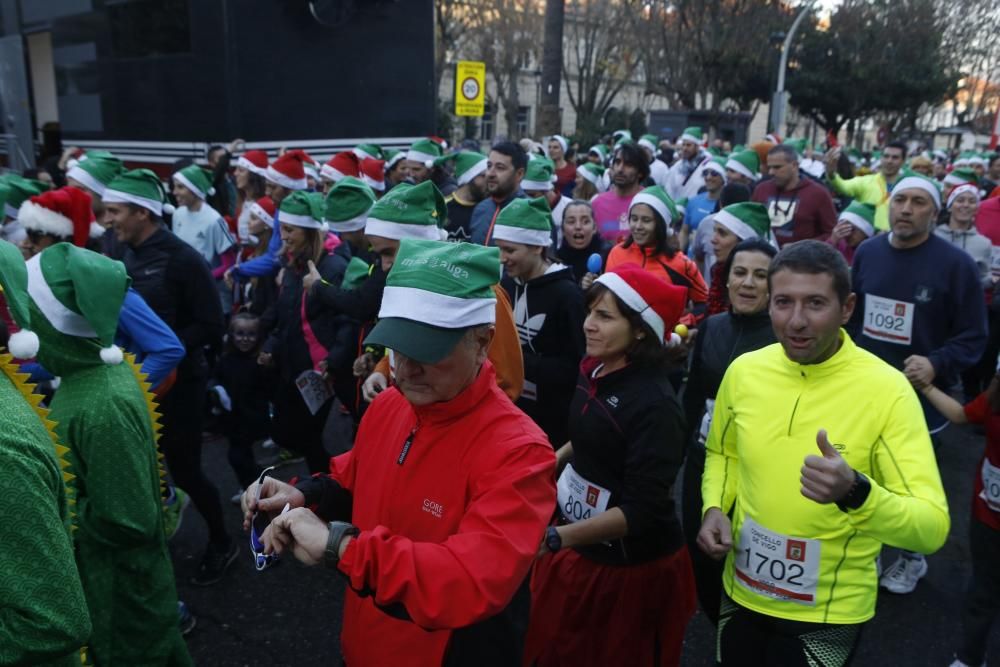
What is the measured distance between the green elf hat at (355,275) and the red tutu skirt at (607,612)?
226 cm

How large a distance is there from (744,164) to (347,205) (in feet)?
18.9

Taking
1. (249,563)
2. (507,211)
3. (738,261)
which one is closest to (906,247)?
(738,261)

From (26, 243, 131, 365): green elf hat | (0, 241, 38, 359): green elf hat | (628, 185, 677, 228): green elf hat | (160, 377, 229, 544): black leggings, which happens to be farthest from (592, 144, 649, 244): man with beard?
(0, 241, 38, 359): green elf hat

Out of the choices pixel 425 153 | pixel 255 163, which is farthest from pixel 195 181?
pixel 425 153

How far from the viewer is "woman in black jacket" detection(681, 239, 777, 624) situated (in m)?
3.51

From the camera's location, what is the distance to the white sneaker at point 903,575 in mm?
4398

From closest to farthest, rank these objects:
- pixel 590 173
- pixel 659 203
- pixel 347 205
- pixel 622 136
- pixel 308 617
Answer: pixel 308 617
pixel 347 205
pixel 659 203
pixel 590 173
pixel 622 136

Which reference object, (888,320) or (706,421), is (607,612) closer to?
(706,421)

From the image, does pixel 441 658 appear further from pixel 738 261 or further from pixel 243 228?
pixel 243 228

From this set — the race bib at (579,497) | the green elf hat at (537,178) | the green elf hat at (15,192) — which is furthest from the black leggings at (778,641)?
the green elf hat at (537,178)

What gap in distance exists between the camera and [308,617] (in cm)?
409

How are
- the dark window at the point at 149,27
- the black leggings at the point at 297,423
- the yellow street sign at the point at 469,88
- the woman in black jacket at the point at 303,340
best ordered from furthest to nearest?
the yellow street sign at the point at 469,88, the dark window at the point at 149,27, the black leggings at the point at 297,423, the woman in black jacket at the point at 303,340

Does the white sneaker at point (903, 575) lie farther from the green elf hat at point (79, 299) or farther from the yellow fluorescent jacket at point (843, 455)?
the green elf hat at point (79, 299)

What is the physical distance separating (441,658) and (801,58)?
3690 cm
